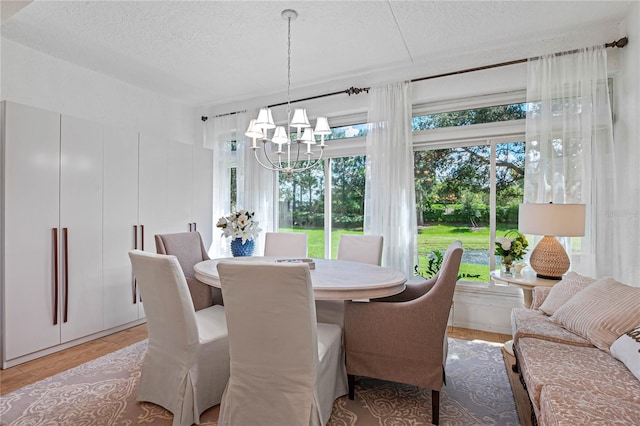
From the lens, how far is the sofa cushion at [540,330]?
1.76m

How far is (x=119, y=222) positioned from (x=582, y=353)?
366 centimetres

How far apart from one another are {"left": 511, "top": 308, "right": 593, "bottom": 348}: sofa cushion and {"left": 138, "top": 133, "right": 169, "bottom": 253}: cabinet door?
3369mm

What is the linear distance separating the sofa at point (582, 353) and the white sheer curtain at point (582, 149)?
0.72 meters

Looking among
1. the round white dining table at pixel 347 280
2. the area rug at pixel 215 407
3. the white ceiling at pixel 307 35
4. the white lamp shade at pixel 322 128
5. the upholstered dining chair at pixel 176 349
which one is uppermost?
the white ceiling at pixel 307 35

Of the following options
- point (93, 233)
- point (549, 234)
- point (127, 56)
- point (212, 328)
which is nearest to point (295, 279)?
point (212, 328)

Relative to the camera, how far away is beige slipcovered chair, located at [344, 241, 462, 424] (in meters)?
1.71

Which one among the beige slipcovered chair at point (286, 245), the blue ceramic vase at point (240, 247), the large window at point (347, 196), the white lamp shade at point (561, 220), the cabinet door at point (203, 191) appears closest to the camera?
the white lamp shade at point (561, 220)

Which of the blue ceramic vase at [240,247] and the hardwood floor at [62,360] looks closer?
the hardwood floor at [62,360]

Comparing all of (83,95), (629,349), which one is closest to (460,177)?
(629,349)

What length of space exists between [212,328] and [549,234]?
242cm

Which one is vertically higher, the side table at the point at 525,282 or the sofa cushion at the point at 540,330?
the side table at the point at 525,282

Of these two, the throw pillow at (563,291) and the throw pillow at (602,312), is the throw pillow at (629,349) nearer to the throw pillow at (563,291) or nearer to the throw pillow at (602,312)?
the throw pillow at (602,312)

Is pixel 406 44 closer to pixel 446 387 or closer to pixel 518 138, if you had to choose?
pixel 518 138

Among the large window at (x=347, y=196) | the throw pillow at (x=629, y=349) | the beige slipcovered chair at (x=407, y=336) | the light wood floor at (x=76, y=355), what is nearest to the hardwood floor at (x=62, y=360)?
the light wood floor at (x=76, y=355)
